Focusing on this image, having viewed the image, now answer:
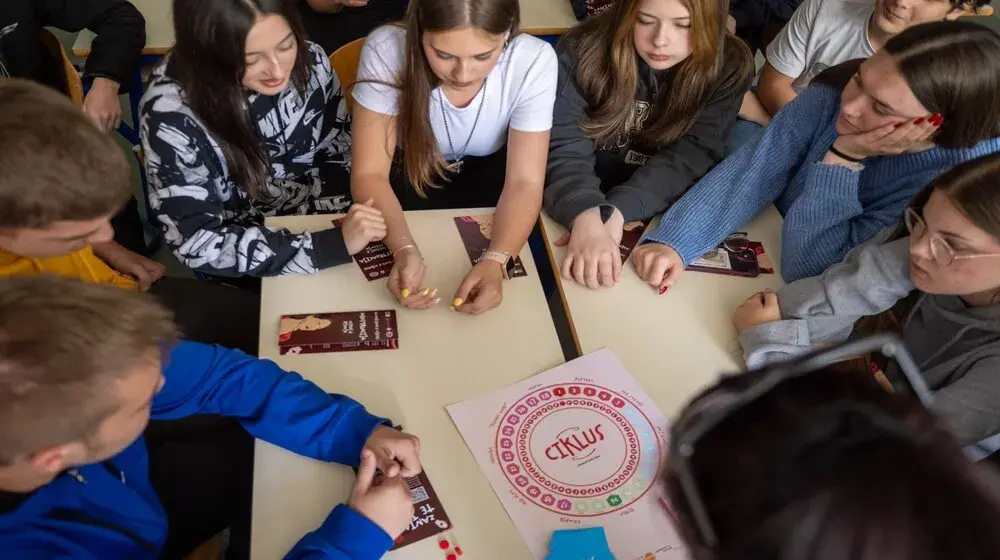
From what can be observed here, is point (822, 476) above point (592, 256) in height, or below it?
above

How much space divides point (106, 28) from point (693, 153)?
1549 millimetres

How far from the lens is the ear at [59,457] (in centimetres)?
76

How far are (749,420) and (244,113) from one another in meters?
1.15

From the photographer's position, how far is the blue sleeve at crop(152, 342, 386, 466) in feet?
3.15

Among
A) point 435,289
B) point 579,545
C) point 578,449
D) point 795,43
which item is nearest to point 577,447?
point 578,449

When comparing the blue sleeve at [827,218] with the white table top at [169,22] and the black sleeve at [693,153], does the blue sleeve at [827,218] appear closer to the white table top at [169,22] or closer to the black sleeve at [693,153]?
the black sleeve at [693,153]

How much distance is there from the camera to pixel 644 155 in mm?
1644

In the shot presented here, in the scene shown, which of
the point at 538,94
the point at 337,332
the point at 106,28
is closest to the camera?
the point at 337,332

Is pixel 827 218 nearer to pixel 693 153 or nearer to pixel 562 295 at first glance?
pixel 693 153

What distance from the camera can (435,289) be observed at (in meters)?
1.20

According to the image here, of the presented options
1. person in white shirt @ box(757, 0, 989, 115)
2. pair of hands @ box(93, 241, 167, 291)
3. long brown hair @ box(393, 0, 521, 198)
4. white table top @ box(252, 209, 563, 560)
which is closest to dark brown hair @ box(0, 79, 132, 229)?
white table top @ box(252, 209, 563, 560)

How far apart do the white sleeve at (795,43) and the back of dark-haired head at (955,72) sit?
2.93 ft

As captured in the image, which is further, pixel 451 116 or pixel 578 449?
pixel 451 116

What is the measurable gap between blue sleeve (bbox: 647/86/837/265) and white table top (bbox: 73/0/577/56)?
87cm
